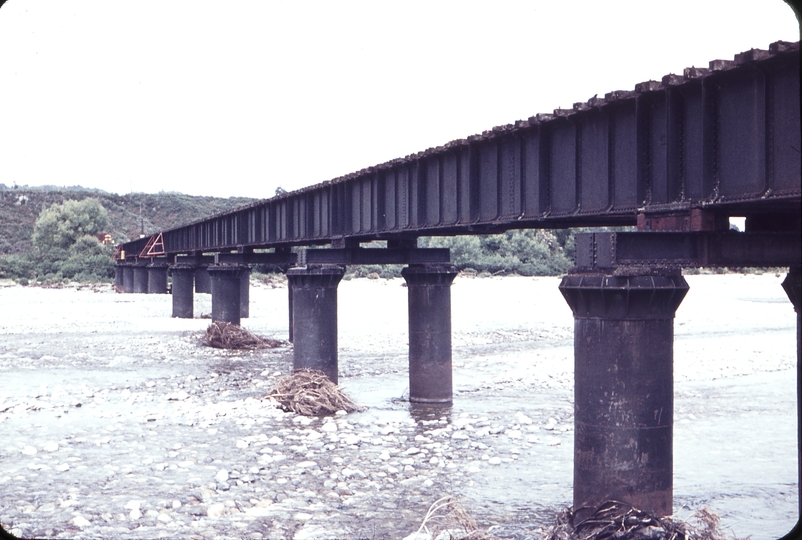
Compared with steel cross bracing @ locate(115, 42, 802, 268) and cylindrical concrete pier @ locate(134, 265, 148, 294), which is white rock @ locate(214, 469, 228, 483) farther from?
cylindrical concrete pier @ locate(134, 265, 148, 294)

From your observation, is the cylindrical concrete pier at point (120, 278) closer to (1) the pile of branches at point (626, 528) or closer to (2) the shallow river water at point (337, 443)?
(2) the shallow river water at point (337, 443)

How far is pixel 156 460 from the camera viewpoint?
13.3m

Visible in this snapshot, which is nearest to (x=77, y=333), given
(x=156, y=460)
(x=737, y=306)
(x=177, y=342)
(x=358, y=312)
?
(x=177, y=342)

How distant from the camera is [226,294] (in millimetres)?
33062

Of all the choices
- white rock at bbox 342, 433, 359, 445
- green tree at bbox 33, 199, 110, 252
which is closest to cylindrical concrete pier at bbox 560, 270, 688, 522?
white rock at bbox 342, 433, 359, 445

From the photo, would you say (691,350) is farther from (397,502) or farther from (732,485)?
(397,502)

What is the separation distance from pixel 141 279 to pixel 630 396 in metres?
61.1

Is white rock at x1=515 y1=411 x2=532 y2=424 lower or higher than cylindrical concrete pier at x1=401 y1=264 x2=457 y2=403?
lower

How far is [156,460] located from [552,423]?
7.59 metres

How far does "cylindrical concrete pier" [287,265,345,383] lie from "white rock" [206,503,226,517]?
822cm

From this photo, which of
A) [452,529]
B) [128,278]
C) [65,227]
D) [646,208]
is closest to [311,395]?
[452,529]

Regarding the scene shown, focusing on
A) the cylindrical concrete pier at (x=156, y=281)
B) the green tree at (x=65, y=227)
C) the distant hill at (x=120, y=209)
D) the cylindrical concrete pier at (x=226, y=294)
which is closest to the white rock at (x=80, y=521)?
the cylindrical concrete pier at (x=226, y=294)

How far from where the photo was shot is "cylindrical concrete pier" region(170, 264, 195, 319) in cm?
4344

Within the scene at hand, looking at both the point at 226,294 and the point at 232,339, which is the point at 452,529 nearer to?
the point at 232,339
